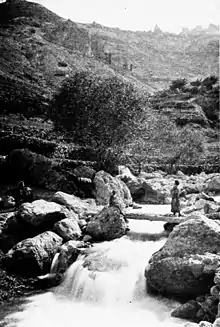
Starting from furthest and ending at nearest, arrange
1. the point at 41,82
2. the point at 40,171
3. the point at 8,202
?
the point at 41,82 → the point at 40,171 → the point at 8,202

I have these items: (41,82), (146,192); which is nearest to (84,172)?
(146,192)

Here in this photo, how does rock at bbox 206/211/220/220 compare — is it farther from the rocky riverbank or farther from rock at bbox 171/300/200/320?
rock at bbox 171/300/200/320

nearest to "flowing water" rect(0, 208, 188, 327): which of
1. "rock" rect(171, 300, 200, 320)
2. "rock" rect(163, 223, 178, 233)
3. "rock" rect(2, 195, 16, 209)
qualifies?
"rock" rect(171, 300, 200, 320)

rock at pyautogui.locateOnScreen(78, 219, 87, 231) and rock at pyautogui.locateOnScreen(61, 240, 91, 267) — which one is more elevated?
rock at pyautogui.locateOnScreen(78, 219, 87, 231)

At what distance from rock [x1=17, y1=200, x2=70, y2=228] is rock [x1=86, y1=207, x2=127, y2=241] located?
5.67ft

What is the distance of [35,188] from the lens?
2970cm

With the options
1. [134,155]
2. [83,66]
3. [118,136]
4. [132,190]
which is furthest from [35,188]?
[83,66]

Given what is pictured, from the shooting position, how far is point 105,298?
1514cm

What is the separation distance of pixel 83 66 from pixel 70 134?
267 feet

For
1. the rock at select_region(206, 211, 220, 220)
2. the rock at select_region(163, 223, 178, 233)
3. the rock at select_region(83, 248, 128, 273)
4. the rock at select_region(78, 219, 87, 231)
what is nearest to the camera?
the rock at select_region(83, 248, 128, 273)

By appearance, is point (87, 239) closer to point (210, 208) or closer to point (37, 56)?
point (210, 208)

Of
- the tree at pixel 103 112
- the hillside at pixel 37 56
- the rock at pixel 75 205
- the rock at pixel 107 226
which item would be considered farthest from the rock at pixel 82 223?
the hillside at pixel 37 56

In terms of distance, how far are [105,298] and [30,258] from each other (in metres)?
3.99

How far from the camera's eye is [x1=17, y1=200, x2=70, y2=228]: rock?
19562 millimetres
